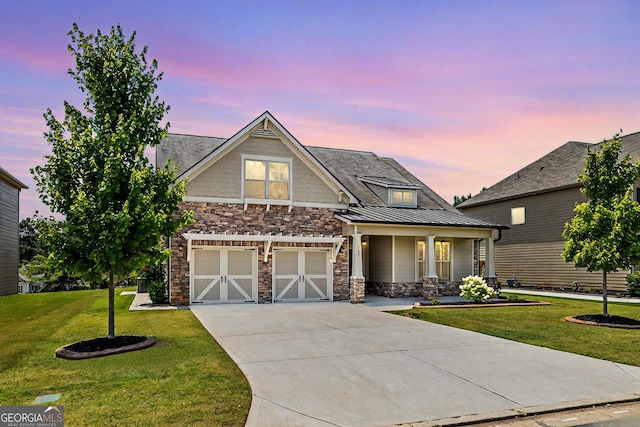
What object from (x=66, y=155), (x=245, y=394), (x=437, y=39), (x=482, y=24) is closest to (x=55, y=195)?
(x=66, y=155)

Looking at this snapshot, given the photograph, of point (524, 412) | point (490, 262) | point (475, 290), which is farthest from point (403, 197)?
point (524, 412)

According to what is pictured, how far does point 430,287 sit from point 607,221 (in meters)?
7.35

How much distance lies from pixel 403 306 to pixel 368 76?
27.6 feet

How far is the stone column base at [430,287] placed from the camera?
1877 cm

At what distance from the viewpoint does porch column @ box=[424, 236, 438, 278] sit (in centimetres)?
1912

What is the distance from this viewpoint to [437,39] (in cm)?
1386

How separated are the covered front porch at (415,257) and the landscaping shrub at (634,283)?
6.56 metres

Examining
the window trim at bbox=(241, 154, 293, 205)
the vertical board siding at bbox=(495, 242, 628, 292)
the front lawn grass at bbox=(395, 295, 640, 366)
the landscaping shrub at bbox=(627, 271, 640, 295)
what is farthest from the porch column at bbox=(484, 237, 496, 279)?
the window trim at bbox=(241, 154, 293, 205)

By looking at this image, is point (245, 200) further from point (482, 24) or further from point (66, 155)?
point (482, 24)

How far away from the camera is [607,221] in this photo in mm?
13133

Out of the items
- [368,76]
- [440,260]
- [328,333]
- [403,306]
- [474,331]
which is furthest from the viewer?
[440,260]

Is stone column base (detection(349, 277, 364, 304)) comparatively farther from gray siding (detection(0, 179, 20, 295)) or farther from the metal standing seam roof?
gray siding (detection(0, 179, 20, 295))

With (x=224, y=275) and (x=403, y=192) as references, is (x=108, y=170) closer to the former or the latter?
(x=224, y=275)

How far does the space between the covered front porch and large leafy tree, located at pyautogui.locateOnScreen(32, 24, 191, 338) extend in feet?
32.1
